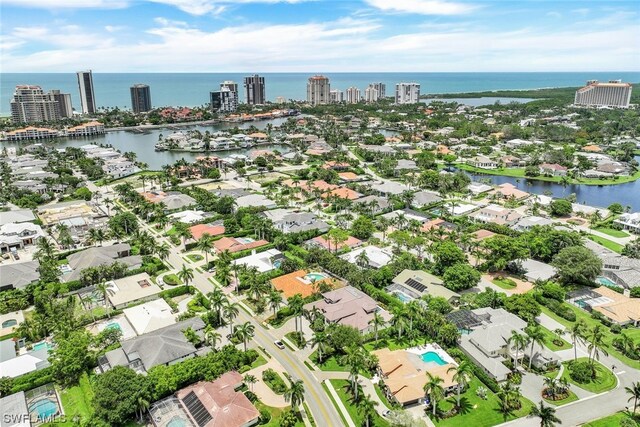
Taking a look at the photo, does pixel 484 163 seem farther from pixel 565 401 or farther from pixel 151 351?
pixel 151 351

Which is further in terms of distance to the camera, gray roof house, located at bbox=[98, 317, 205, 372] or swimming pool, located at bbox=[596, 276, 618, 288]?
swimming pool, located at bbox=[596, 276, 618, 288]

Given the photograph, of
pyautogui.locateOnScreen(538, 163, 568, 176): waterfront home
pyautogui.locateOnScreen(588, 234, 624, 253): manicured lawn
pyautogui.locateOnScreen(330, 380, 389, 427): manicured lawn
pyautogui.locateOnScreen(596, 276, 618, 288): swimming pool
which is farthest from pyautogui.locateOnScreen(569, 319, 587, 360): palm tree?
pyautogui.locateOnScreen(538, 163, 568, 176): waterfront home

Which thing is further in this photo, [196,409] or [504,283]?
[504,283]

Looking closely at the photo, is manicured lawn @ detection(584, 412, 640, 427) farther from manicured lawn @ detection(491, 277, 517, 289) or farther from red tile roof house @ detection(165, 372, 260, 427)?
red tile roof house @ detection(165, 372, 260, 427)

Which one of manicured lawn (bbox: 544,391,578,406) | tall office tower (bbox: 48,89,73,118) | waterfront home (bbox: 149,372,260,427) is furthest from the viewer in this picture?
tall office tower (bbox: 48,89,73,118)

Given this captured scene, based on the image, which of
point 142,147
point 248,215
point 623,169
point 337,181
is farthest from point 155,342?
point 142,147

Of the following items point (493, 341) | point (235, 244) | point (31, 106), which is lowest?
point (493, 341)

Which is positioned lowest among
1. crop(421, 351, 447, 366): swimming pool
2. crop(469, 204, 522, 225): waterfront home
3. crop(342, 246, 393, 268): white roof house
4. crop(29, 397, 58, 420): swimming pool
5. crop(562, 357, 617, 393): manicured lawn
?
crop(562, 357, 617, 393): manicured lawn

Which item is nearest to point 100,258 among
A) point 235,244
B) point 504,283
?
point 235,244
